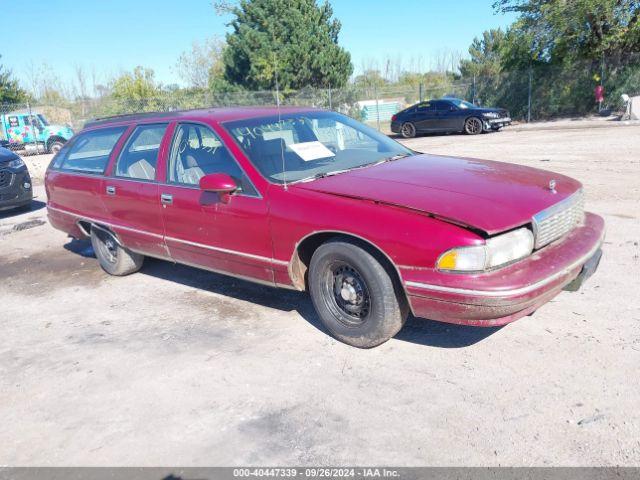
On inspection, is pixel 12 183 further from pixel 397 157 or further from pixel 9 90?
pixel 9 90

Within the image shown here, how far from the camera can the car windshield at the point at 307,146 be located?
414 cm

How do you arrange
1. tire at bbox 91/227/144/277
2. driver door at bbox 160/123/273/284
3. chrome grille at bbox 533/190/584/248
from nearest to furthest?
chrome grille at bbox 533/190/584/248 → driver door at bbox 160/123/273/284 → tire at bbox 91/227/144/277

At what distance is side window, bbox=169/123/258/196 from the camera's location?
4.30 m

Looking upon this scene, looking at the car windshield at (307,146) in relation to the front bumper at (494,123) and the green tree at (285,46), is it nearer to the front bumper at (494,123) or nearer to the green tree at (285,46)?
the front bumper at (494,123)

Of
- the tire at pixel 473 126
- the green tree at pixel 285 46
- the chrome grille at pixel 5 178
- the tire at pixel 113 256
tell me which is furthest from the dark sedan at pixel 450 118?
the tire at pixel 113 256

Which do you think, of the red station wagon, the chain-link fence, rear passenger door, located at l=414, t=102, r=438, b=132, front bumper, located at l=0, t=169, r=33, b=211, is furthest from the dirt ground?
→ the chain-link fence

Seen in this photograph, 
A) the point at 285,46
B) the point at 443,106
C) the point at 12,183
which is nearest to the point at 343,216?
the point at 12,183

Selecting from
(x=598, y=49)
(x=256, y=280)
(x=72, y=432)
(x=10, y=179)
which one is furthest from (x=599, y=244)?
(x=598, y=49)

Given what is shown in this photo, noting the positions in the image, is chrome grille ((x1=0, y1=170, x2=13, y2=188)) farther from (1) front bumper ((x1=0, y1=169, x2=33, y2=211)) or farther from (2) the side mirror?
(2) the side mirror

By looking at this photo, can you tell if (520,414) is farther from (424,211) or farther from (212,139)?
(212,139)

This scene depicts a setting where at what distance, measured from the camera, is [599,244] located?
150 inches

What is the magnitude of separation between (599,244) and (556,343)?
792mm

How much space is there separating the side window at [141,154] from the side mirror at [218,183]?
3.27ft

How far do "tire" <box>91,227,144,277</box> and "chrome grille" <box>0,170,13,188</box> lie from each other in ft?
15.5
